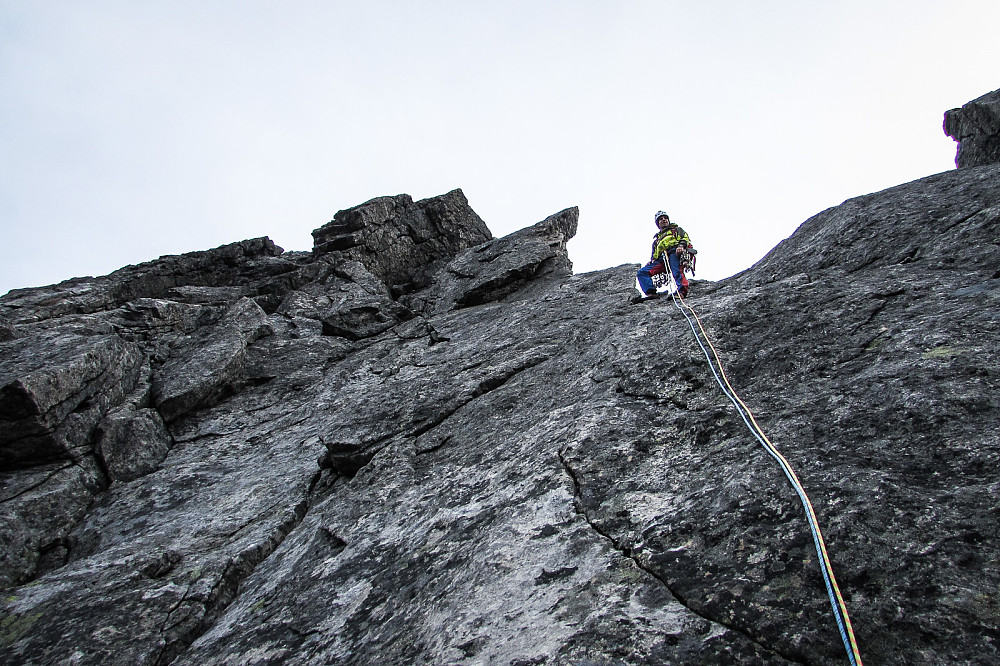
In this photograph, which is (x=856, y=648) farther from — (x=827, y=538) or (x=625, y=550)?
(x=625, y=550)

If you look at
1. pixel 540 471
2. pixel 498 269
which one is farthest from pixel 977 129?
pixel 540 471

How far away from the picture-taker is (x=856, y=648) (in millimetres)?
3223

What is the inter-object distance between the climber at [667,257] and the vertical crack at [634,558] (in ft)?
20.7

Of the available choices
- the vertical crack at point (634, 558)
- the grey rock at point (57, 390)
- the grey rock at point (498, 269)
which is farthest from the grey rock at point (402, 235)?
the vertical crack at point (634, 558)

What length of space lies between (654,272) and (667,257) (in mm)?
517

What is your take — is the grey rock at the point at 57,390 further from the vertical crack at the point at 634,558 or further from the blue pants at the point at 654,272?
the blue pants at the point at 654,272

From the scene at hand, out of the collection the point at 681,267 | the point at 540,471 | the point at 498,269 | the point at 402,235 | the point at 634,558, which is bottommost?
the point at 634,558

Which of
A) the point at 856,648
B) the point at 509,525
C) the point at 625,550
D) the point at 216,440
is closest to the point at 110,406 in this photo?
the point at 216,440

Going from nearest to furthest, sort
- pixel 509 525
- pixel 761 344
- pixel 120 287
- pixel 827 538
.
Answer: pixel 827 538 < pixel 509 525 < pixel 761 344 < pixel 120 287

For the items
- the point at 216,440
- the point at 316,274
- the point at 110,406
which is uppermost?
the point at 316,274

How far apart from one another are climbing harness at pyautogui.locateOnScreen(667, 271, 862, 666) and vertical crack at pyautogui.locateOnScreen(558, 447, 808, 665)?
0.30 meters

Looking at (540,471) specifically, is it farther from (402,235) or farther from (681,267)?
(402,235)

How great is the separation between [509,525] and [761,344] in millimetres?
4359

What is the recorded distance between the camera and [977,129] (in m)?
16.8
